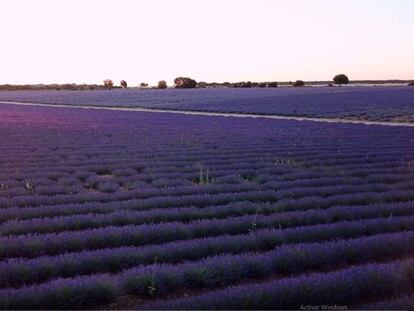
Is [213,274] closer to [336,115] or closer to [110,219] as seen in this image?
[110,219]

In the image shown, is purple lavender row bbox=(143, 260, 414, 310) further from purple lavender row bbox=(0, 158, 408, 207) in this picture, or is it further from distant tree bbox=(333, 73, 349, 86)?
distant tree bbox=(333, 73, 349, 86)

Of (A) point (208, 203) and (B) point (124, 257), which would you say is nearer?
(B) point (124, 257)

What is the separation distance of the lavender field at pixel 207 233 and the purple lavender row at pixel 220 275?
0.04ft

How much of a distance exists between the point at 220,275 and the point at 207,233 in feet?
5.76

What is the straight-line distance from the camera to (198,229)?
7258 millimetres

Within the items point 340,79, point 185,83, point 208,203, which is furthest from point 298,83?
point 208,203

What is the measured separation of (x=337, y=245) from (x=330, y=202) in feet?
9.41

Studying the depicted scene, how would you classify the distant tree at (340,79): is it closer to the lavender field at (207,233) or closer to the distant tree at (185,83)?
the distant tree at (185,83)

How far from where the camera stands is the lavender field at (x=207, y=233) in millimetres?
5023

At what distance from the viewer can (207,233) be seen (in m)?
7.27

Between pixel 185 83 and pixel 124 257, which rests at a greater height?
pixel 124 257

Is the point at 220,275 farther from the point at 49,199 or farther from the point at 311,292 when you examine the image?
the point at 49,199

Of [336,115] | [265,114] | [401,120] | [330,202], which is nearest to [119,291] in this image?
[330,202]

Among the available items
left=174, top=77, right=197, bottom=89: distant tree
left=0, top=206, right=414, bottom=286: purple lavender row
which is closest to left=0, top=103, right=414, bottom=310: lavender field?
left=0, top=206, right=414, bottom=286: purple lavender row
